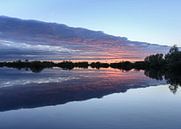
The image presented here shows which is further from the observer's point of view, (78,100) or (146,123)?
(78,100)

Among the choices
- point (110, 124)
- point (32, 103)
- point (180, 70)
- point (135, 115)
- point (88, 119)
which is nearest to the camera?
point (110, 124)

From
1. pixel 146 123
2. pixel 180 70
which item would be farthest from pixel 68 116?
pixel 180 70

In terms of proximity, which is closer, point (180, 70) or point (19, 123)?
point (19, 123)

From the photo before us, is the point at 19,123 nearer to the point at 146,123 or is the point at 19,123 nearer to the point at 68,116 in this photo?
the point at 68,116

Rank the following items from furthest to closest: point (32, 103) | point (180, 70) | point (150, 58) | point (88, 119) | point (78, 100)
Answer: point (150, 58) → point (180, 70) → point (78, 100) → point (32, 103) → point (88, 119)

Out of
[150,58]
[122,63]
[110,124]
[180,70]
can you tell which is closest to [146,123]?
[110,124]

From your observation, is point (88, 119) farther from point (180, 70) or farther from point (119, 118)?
point (180, 70)

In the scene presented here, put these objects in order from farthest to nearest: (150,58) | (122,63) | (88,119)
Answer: (122,63), (150,58), (88,119)

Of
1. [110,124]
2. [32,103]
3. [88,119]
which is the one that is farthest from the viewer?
[32,103]

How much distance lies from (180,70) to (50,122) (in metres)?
66.7

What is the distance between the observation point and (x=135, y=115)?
14727 millimetres

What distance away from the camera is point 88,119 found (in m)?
13.8

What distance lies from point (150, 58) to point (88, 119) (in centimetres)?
10060

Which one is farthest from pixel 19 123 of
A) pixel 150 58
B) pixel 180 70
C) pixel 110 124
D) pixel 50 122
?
pixel 150 58
